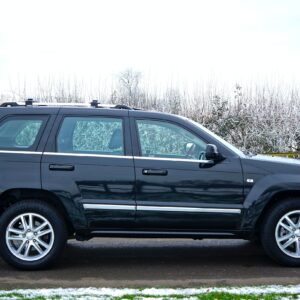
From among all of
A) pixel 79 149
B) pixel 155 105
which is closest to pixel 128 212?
pixel 79 149

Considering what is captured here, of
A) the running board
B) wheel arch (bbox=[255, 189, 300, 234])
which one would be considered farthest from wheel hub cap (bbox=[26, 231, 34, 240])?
wheel arch (bbox=[255, 189, 300, 234])

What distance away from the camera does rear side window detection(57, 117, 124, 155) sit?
220 inches

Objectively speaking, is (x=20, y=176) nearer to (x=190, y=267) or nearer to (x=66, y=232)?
(x=66, y=232)

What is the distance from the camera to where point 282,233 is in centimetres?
559

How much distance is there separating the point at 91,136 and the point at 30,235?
1254 mm

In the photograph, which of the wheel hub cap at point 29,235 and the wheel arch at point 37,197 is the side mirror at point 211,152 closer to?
the wheel arch at point 37,197

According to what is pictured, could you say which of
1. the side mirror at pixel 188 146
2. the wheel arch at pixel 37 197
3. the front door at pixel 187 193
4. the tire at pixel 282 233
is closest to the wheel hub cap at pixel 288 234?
the tire at pixel 282 233

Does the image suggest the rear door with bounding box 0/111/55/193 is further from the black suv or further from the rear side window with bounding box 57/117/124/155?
the rear side window with bounding box 57/117/124/155

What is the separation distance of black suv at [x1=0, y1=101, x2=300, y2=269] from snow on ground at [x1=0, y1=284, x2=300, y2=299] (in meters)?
0.84

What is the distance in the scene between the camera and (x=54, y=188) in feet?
17.8

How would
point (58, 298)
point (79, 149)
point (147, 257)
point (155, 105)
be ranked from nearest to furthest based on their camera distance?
point (58, 298), point (79, 149), point (147, 257), point (155, 105)

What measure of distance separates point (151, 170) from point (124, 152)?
37 cm

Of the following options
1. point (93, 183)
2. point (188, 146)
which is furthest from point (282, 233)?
point (93, 183)

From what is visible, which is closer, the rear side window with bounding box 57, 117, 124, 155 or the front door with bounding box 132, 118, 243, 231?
the front door with bounding box 132, 118, 243, 231
